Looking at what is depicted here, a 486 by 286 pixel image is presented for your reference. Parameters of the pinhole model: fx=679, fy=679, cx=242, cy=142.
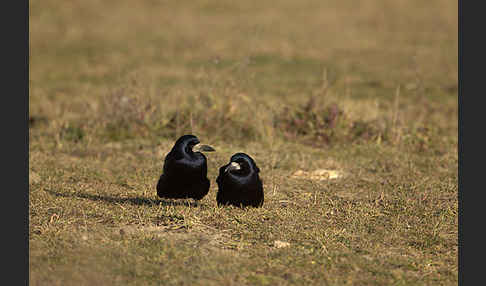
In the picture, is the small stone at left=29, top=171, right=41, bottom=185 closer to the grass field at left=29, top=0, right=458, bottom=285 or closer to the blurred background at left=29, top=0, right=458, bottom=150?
the grass field at left=29, top=0, right=458, bottom=285

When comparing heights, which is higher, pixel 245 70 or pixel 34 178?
pixel 245 70

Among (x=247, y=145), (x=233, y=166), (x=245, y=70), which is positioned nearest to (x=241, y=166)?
(x=233, y=166)

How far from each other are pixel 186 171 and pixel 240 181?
1.71 feet

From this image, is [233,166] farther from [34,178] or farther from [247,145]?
[247,145]

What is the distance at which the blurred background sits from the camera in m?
9.17

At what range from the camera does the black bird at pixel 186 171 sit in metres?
5.93

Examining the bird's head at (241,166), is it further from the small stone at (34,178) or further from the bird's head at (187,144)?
the small stone at (34,178)

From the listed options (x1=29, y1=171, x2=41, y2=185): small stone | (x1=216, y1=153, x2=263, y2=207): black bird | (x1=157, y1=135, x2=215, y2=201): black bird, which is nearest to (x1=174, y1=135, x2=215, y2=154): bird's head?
(x1=157, y1=135, x2=215, y2=201): black bird

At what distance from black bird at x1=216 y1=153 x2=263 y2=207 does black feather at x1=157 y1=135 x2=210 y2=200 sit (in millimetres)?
215

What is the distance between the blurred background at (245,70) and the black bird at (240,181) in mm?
2999

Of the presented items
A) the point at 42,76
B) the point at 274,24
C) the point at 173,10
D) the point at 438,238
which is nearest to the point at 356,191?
the point at 438,238

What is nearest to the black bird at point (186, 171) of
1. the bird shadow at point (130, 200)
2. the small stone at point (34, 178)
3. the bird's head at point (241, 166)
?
the bird shadow at point (130, 200)

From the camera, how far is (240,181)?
5.70 m

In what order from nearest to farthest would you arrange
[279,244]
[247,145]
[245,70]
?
1. [279,244]
2. [247,145]
3. [245,70]
